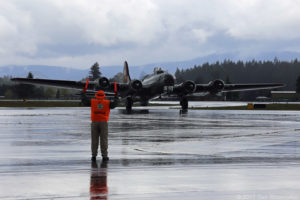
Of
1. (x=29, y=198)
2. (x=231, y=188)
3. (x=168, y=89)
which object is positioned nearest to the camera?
(x=29, y=198)

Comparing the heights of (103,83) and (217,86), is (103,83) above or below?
above

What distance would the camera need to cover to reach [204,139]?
62.7 feet

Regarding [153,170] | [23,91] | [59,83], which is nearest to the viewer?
[153,170]

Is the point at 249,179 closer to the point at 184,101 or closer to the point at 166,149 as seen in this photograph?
the point at 166,149

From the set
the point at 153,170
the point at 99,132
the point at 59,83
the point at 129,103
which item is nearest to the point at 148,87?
the point at 129,103

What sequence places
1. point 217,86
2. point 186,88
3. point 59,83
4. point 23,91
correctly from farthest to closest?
point 23,91, point 217,86, point 59,83, point 186,88

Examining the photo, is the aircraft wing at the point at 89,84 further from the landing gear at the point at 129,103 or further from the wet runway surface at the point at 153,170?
the wet runway surface at the point at 153,170

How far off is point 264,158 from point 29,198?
22.5 ft

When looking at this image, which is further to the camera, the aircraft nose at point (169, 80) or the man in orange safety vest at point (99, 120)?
the aircraft nose at point (169, 80)

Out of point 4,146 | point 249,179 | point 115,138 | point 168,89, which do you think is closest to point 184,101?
point 168,89

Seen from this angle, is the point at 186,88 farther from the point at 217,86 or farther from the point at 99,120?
the point at 99,120

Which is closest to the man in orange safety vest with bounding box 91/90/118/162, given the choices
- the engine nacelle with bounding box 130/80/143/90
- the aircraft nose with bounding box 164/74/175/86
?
the aircraft nose with bounding box 164/74/175/86

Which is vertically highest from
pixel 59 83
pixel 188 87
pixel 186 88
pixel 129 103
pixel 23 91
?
pixel 23 91

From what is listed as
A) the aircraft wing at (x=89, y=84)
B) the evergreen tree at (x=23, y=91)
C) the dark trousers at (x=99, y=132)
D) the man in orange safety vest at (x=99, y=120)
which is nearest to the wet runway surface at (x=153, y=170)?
the dark trousers at (x=99, y=132)
